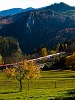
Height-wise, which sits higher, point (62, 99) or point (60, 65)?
point (62, 99)

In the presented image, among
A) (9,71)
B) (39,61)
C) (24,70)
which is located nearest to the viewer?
(24,70)

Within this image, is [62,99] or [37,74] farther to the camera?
[37,74]

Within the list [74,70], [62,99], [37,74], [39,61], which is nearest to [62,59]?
[39,61]

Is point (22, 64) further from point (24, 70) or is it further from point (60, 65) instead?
point (60, 65)

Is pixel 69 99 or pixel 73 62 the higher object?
pixel 69 99

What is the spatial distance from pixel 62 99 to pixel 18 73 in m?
35.5

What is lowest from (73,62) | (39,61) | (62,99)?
(39,61)

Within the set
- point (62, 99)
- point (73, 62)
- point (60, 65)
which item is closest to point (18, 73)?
point (62, 99)

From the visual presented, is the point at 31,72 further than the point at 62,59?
No

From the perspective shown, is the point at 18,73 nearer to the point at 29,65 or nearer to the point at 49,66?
the point at 29,65

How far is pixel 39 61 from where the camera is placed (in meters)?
199

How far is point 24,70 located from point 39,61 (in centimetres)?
13403

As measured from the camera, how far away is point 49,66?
586 ft

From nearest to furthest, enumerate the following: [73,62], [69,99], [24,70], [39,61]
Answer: [69,99] < [24,70] < [73,62] < [39,61]
